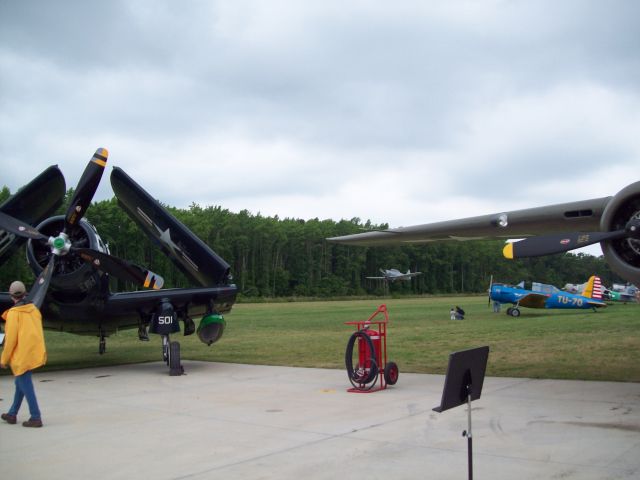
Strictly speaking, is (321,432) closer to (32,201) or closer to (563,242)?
(563,242)

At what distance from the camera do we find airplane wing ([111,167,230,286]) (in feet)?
43.0

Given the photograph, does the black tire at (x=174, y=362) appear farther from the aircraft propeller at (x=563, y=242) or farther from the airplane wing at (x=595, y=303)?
the airplane wing at (x=595, y=303)

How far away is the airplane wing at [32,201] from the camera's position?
12344 mm

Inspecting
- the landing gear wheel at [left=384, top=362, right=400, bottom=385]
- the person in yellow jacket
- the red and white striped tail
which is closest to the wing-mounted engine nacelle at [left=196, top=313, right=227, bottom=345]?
the landing gear wheel at [left=384, top=362, right=400, bottom=385]

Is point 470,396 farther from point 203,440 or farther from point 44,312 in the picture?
point 44,312

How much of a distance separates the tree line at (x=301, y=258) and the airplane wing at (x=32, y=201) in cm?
5123

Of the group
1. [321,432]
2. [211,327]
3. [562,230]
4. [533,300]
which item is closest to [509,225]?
[562,230]

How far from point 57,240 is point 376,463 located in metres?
8.76

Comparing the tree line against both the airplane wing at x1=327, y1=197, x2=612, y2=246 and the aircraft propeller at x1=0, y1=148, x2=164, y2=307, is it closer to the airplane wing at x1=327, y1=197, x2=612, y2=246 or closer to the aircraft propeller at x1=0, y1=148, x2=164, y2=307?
the aircraft propeller at x1=0, y1=148, x2=164, y2=307

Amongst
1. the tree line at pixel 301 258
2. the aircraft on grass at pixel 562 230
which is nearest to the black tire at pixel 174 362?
the aircraft on grass at pixel 562 230

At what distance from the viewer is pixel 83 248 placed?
1229 centimetres

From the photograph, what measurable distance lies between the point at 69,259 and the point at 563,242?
31.8ft

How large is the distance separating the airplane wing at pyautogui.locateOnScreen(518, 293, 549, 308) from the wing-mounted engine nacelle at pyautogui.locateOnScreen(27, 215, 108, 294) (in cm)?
2610

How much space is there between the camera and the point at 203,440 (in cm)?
664
